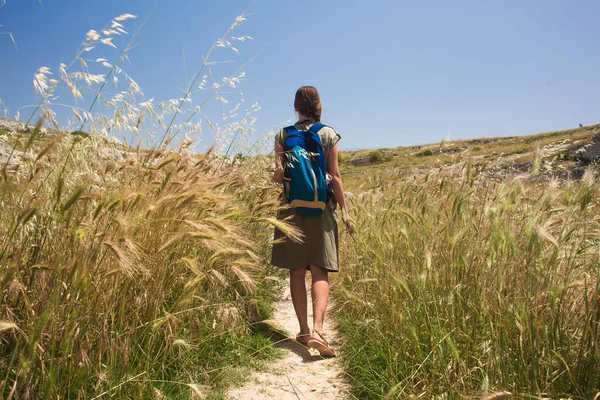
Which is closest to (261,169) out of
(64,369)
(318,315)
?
(318,315)

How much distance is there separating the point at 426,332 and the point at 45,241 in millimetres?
2033

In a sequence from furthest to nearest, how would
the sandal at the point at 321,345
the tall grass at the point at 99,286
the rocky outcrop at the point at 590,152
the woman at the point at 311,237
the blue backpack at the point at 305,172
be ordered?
the rocky outcrop at the point at 590,152 → the woman at the point at 311,237 → the blue backpack at the point at 305,172 → the sandal at the point at 321,345 → the tall grass at the point at 99,286

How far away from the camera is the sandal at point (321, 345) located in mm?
3156

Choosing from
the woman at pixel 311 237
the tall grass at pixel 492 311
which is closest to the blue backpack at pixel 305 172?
the woman at pixel 311 237

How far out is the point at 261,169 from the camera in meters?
4.59

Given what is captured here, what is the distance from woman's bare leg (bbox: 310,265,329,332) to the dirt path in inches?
10.5

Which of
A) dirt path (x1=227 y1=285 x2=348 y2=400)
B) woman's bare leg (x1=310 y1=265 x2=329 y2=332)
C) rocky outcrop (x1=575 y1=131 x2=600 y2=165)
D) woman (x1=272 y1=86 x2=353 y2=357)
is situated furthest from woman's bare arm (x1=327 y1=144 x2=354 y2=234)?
rocky outcrop (x1=575 y1=131 x2=600 y2=165)

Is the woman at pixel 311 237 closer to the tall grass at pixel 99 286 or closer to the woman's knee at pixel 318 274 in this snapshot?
the woman's knee at pixel 318 274

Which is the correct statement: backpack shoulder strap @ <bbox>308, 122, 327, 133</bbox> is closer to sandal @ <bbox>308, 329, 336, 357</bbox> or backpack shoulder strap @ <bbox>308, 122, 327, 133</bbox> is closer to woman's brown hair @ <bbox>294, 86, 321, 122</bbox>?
woman's brown hair @ <bbox>294, 86, 321, 122</bbox>

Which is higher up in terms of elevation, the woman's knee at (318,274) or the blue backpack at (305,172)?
the blue backpack at (305,172)

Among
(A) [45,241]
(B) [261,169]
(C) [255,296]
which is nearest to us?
(A) [45,241]

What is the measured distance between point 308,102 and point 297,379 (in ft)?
7.12

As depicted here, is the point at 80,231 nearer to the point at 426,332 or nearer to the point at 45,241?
the point at 45,241

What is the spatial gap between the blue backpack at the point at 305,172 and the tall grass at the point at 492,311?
664mm
